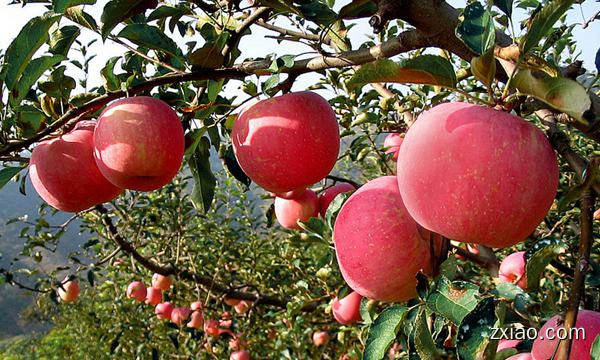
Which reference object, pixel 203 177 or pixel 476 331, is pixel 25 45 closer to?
pixel 203 177

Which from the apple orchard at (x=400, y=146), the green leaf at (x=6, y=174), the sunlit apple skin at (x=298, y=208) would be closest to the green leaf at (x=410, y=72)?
the apple orchard at (x=400, y=146)

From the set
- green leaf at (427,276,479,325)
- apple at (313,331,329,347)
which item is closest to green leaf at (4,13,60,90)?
green leaf at (427,276,479,325)

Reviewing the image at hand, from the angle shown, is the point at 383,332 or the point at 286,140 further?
the point at 286,140

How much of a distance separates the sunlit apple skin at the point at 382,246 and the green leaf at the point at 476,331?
0.18 metres

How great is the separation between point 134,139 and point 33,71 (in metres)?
0.21

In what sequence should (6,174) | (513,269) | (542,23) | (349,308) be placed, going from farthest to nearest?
(349,308)
(513,269)
(6,174)
(542,23)

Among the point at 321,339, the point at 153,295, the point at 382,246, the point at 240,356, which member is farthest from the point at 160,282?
the point at 382,246

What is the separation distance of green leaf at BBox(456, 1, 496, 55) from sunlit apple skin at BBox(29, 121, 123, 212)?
0.82 meters

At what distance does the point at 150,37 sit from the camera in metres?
0.94

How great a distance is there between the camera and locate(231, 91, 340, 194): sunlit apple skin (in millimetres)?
948

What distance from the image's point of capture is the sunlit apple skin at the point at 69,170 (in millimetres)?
1071

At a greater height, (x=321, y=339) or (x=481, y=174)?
(x=481, y=174)

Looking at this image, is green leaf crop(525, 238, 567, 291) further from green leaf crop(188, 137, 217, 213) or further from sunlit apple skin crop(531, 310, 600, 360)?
green leaf crop(188, 137, 217, 213)

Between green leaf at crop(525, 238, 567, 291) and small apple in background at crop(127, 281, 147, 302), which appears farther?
small apple in background at crop(127, 281, 147, 302)
